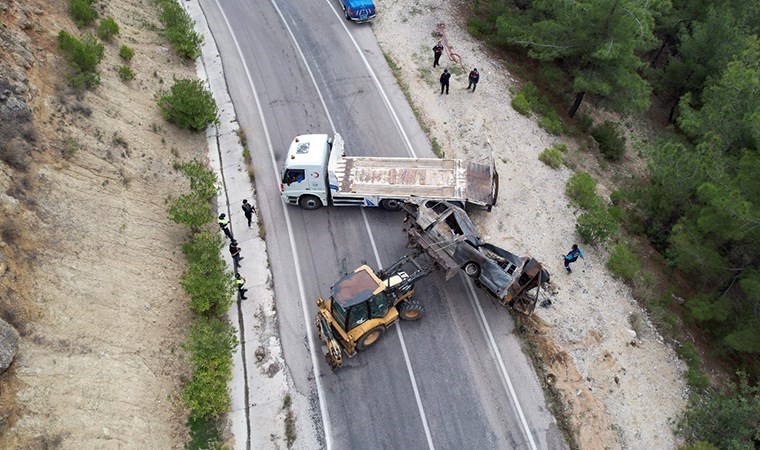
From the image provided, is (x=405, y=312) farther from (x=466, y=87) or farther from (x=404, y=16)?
(x=404, y=16)

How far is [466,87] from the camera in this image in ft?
79.6

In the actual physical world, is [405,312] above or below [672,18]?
below

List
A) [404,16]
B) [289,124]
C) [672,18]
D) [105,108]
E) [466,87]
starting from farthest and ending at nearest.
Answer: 1. [672,18]
2. [404,16]
3. [466,87]
4. [289,124]
5. [105,108]

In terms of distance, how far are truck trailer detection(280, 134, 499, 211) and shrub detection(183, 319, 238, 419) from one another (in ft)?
19.5

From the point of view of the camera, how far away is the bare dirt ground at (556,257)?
1428cm

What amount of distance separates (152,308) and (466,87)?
17.2 meters

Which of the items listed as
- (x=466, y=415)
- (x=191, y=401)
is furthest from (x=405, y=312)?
(x=191, y=401)

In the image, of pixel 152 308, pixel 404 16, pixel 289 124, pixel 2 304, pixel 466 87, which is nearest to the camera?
pixel 2 304

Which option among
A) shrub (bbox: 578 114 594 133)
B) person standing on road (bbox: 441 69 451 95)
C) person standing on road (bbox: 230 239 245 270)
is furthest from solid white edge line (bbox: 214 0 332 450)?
shrub (bbox: 578 114 594 133)

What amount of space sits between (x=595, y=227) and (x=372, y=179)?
8237 millimetres

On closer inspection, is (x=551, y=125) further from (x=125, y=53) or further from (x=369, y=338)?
(x=125, y=53)

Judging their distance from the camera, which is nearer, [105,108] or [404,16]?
[105,108]

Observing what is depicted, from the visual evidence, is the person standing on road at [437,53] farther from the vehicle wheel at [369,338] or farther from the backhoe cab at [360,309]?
the vehicle wheel at [369,338]

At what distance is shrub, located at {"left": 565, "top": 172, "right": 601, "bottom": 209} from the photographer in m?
19.5
